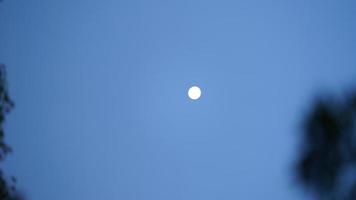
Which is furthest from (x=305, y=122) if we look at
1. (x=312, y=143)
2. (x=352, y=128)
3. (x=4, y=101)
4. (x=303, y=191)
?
(x=4, y=101)

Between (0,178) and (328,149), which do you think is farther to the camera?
(328,149)

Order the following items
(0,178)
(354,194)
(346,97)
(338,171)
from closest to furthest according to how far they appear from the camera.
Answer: (0,178), (354,194), (338,171), (346,97)

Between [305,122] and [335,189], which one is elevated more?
[305,122]

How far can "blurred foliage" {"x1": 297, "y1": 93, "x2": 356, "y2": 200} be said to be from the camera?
610 inches

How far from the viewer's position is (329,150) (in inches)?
644

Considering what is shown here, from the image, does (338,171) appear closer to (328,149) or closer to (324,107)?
(328,149)

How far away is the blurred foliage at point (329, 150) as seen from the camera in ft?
50.8

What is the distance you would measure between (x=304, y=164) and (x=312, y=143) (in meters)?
1.24

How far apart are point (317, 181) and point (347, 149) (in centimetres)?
216

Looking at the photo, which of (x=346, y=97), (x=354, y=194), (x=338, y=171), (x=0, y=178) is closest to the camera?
(x=0, y=178)

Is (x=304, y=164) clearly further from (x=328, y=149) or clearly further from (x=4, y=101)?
(x=4, y=101)

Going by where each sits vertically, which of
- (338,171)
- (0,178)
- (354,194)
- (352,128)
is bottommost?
(0,178)

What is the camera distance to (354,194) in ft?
47.9

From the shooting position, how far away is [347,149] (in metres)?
15.8
